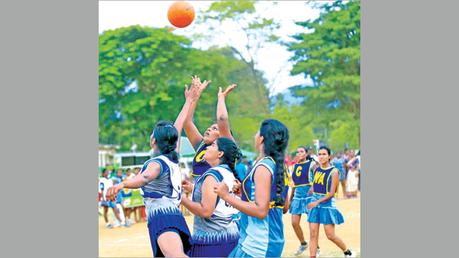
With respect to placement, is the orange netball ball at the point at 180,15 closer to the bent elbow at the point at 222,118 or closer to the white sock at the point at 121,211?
the bent elbow at the point at 222,118

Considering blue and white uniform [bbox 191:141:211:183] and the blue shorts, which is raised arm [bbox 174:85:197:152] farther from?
the blue shorts

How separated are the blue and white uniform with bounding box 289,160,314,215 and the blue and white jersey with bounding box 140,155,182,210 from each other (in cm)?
634

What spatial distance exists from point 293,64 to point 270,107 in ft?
14.3

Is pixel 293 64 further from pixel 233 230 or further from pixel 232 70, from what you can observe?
pixel 233 230


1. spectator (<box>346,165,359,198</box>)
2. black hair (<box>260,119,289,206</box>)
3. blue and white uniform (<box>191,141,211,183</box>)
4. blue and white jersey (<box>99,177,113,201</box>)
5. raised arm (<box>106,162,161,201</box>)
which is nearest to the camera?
black hair (<box>260,119,289,206</box>)

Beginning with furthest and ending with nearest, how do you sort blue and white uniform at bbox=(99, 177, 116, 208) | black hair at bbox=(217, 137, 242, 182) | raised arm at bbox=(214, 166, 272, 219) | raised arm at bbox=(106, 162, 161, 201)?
1. blue and white uniform at bbox=(99, 177, 116, 208)
2. black hair at bbox=(217, 137, 242, 182)
3. raised arm at bbox=(106, 162, 161, 201)
4. raised arm at bbox=(214, 166, 272, 219)

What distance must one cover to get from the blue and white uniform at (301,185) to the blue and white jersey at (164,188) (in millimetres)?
6339

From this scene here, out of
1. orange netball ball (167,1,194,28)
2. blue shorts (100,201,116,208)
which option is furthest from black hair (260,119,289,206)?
blue shorts (100,201,116,208)

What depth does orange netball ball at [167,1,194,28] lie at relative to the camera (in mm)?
12578

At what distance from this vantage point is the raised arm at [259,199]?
6.36m

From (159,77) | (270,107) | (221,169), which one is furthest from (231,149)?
(270,107)

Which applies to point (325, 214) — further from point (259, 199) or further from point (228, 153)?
point (259, 199)

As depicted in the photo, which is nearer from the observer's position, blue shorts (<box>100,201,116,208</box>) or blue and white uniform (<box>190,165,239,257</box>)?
blue and white uniform (<box>190,165,239,257</box>)

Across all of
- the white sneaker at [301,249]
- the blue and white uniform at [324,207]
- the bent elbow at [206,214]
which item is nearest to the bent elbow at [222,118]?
the bent elbow at [206,214]
